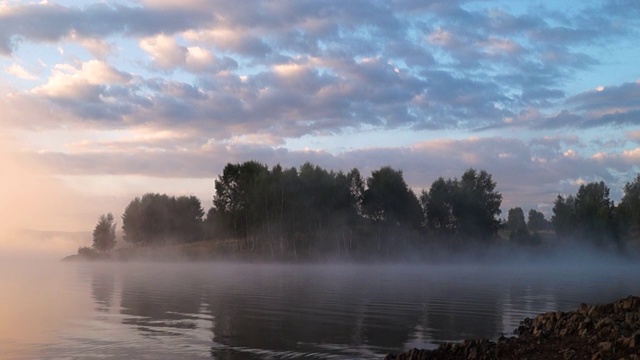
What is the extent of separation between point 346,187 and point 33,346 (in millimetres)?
107253

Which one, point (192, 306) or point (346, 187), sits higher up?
point (346, 187)

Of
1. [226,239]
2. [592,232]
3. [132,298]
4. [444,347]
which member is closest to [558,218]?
[592,232]

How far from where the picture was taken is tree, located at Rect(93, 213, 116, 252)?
555 ft

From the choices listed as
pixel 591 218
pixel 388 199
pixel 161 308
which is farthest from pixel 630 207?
pixel 161 308

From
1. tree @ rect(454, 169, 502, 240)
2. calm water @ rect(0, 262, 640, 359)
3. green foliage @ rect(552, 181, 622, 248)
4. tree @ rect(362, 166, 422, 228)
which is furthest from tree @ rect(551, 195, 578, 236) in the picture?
calm water @ rect(0, 262, 640, 359)

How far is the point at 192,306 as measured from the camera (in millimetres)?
36219

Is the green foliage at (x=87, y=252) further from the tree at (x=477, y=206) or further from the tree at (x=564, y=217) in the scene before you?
the tree at (x=564, y=217)

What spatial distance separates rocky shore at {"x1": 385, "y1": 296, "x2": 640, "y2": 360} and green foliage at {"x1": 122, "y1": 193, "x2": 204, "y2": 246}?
143186mm

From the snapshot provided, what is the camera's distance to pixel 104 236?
169250 mm

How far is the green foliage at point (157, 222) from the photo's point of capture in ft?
511

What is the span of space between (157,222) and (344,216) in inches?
2214

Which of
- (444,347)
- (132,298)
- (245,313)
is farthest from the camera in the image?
(132,298)

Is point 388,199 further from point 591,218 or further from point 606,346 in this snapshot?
point 606,346

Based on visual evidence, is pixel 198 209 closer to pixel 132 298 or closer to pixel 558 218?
pixel 558 218
